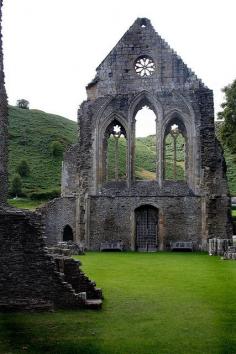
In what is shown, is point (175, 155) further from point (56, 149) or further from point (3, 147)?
point (56, 149)

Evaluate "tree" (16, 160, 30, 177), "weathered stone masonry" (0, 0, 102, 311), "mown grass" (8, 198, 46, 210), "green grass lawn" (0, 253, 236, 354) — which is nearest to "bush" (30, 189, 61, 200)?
"mown grass" (8, 198, 46, 210)

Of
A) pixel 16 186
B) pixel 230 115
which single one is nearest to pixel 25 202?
pixel 16 186

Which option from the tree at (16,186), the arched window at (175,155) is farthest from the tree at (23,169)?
the arched window at (175,155)

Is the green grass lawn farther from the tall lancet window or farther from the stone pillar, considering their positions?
the tall lancet window

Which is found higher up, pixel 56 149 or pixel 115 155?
pixel 56 149

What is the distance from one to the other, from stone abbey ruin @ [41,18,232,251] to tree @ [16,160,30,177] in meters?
23.4

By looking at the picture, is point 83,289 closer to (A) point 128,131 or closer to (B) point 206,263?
(B) point 206,263

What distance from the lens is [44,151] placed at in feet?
211

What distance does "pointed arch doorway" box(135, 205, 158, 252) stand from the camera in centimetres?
3284

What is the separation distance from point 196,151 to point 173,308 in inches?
828

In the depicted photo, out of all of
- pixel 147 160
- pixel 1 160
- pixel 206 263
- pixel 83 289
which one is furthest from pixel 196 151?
pixel 147 160

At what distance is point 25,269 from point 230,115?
23968 mm

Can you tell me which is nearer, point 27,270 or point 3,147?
point 27,270

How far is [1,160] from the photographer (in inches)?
697
